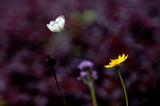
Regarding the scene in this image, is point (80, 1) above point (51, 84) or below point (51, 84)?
above

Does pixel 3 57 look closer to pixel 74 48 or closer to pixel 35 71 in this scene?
pixel 35 71

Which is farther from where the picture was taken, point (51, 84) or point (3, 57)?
point (3, 57)

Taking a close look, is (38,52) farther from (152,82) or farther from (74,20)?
(152,82)

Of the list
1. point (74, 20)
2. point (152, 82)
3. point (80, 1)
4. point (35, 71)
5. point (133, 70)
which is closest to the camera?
point (152, 82)

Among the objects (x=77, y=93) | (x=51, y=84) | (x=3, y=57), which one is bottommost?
(x=77, y=93)

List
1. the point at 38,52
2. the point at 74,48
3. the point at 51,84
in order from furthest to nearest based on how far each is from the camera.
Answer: the point at 38,52, the point at 74,48, the point at 51,84

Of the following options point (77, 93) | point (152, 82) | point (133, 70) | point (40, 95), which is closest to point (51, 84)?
point (40, 95)

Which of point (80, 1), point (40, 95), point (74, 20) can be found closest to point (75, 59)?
point (40, 95)
